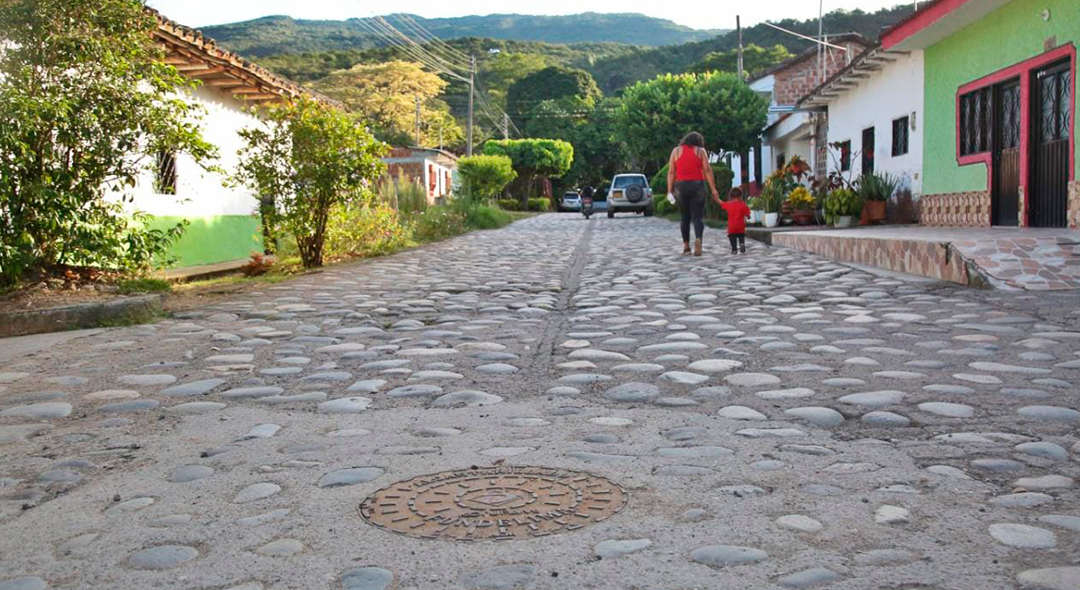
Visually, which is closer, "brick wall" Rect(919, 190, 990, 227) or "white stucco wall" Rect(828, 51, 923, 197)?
"brick wall" Rect(919, 190, 990, 227)

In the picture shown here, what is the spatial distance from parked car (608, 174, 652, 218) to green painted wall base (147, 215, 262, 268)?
21593mm

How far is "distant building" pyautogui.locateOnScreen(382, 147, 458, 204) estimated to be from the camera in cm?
4209

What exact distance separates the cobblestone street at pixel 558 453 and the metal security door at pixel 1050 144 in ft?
16.1

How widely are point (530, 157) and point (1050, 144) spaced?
4625 cm

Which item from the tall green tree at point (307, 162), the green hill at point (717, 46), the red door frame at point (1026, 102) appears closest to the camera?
the red door frame at point (1026, 102)

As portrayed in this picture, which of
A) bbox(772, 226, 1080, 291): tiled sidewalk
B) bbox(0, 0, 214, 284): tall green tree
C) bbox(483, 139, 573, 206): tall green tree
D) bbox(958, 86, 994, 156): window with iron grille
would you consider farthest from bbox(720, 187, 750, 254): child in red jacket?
bbox(483, 139, 573, 206): tall green tree

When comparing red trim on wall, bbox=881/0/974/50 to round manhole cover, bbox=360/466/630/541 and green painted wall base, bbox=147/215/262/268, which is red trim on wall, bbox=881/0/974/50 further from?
round manhole cover, bbox=360/466/630/541

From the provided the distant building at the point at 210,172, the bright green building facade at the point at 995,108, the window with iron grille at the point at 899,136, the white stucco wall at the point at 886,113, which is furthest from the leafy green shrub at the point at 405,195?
the bright green building facade at the point at 995,108

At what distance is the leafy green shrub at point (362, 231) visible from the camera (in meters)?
12.7

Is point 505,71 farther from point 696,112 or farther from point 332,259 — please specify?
point 332,259

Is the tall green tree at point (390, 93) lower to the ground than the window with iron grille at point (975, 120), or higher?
higher

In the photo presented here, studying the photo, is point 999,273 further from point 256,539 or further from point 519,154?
point 519,154

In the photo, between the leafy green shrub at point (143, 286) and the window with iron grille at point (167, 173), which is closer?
the leafy green shrub at point (143, 286)

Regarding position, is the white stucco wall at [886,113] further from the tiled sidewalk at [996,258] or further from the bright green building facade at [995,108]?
the tiled sidewalk at [996,258]
